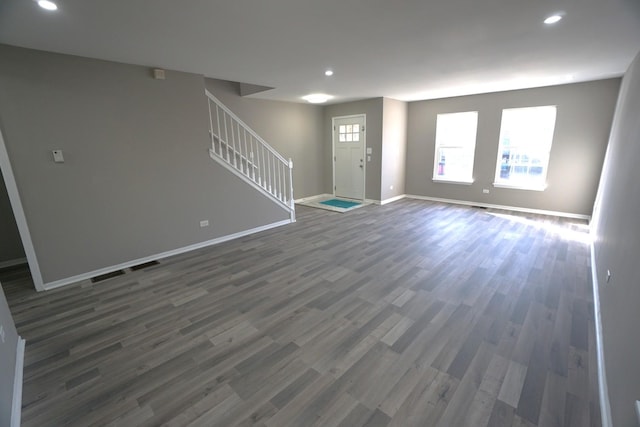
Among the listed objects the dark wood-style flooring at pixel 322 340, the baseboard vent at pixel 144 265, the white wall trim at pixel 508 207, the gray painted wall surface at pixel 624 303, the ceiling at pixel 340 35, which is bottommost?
the dark wood-style flooring at pixel 322 340

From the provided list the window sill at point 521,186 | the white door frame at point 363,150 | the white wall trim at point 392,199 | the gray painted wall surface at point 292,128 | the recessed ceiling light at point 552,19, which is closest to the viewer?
the recessed ceiling light at point 552,19

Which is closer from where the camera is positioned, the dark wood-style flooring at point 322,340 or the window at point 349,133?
the dark wood-style flooring at point 322,340

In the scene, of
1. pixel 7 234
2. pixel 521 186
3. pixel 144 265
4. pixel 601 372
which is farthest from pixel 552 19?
pixel 7 234

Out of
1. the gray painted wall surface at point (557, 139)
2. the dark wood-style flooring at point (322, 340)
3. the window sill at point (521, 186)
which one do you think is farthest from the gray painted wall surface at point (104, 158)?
the window sill at point (521, 186)

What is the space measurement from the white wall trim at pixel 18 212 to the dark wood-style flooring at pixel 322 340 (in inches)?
10.5

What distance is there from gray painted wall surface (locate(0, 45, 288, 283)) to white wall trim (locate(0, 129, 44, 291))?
0.05m

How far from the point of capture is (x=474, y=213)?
20.3 feet

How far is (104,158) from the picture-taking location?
3568 mm

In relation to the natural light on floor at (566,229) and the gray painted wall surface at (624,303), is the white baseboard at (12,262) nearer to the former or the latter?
the gray painted wall surface at (624,303)

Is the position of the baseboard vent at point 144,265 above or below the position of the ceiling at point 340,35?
below

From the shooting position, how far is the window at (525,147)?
573 cm

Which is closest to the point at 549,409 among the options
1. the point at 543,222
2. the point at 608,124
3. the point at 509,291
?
the point at 509,291

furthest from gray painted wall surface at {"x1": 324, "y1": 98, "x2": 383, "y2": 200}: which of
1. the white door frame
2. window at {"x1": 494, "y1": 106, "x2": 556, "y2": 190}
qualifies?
window at {"x1": 494, "y1": 106, "x2": 556, "y2": 190}

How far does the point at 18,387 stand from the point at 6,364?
221mm
